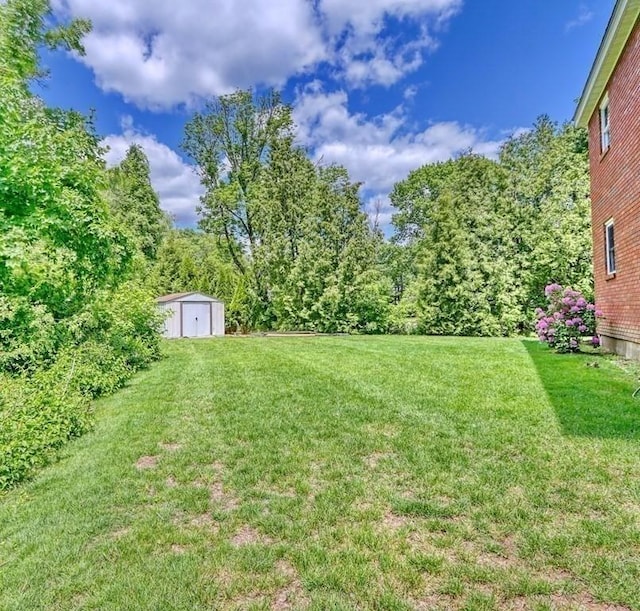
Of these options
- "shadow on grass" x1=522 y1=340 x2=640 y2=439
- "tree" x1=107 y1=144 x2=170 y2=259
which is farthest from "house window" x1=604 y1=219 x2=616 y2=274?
"tree" x1=107 y1=144 x2=170 y2=259

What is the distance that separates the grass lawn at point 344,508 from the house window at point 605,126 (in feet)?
20.5

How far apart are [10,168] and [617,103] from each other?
10671 millimetres

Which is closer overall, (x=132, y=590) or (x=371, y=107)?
(x=132, y=590)

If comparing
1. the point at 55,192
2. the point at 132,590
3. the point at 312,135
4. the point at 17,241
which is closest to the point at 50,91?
the point at 55,192

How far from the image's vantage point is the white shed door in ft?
68.4

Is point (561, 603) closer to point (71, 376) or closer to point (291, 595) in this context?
point (291, 595)

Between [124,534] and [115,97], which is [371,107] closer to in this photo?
[115,97]

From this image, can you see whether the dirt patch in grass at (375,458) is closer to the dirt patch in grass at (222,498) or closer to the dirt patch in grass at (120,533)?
the dirt patch in grass at (222,498)

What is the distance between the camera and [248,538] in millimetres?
2588

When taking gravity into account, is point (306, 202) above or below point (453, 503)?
above

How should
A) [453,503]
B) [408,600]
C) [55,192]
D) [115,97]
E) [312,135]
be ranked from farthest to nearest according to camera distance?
1. [312,135]
2. [115,97]
3. [55,192]
4. [453,503]
5. [408,600]

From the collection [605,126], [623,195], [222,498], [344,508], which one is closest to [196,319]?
[605,126]

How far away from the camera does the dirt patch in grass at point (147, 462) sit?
3.81 m

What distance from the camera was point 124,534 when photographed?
2.66m
